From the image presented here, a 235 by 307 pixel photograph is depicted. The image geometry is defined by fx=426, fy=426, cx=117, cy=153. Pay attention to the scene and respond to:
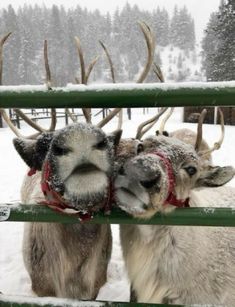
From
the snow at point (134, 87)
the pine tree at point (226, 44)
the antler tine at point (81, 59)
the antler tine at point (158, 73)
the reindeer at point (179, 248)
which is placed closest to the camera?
the snow at point (134, 87)

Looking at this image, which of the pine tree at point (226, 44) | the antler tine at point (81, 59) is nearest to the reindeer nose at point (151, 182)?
the antler tine at point (81, 59)

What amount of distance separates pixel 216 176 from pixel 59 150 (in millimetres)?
1059

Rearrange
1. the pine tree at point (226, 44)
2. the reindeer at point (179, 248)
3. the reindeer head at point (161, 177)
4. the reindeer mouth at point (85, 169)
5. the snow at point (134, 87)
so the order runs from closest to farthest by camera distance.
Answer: the snow at point (134, 87) < the reindeer mouth at point (85, 169) < the reindeer head at point (161, 177) < the reindeer at point (179, 248) < the pine tree at point (226, 44)

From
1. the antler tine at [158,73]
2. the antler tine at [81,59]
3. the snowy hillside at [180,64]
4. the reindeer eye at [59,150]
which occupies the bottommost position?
the snowy hillside at [180,64]

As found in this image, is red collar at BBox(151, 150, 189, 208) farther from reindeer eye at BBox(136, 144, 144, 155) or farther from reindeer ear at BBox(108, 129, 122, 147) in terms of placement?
reindeer ear at BBox(108, 129, 122, 147)

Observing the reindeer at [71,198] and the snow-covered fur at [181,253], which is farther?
the snow-covered fur at [181,253]

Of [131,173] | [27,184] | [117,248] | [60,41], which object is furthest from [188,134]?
[60,41]

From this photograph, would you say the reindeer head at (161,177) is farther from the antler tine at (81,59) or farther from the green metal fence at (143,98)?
the antler tine at (81,59)

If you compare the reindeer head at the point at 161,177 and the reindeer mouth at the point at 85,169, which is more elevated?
the reindeer mouth at the point at 85,169

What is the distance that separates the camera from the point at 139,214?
6.08 feet

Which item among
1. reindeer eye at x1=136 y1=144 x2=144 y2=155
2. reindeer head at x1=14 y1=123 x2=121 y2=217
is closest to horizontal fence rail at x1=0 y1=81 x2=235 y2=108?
reindeer head at x1=14 y1=123 x2=121 y2=217

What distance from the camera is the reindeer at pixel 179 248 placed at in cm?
228

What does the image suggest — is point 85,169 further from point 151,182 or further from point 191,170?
point 191,170

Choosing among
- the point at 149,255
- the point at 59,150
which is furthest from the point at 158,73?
the point at 59,150
